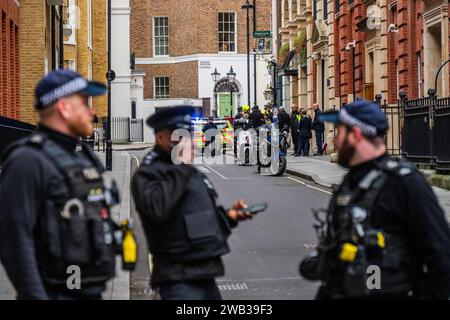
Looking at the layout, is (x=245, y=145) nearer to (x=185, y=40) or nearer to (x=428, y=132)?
(x=428, y=132)

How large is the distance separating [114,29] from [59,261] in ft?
179

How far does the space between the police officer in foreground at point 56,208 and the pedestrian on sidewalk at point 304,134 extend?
99.0 feet

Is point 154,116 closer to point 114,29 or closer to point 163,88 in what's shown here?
point 114,29

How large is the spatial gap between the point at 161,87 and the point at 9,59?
4875 centimetres

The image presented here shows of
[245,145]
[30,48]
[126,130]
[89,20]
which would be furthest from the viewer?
[126,130]

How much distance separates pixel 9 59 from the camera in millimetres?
25406

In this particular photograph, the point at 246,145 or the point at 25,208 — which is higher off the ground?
the point at 246,145

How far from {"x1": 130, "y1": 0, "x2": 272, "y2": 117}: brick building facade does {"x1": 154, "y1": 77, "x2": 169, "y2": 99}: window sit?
100 mm

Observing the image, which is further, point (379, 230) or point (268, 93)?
point (268, 93)

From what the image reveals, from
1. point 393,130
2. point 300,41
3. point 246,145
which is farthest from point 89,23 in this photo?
point 393,130

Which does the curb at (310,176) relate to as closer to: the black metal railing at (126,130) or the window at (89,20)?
the window at (89,20)

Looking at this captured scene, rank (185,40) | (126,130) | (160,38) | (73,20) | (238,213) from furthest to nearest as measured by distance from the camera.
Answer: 1. (160,38)
2. (185,40)
3. (126,130)
4. (73,20)
5. (238,213)

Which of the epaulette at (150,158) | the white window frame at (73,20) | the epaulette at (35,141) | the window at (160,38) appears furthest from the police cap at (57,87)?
the window at (160,38)

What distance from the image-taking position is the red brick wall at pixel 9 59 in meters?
23.9
